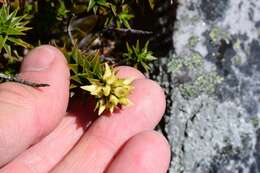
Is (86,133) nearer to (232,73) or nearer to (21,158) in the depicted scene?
(21,158)

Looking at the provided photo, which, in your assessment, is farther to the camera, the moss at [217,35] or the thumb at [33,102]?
the moss at [217,35]

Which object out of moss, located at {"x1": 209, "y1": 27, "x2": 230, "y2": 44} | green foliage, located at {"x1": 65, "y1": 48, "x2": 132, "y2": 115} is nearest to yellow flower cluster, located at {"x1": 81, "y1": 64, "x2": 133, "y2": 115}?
green foliage, located at {"x1": 65, "y1": 48, "x2": 132, "y2": 115}

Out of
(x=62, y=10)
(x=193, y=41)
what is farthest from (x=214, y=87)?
(x=62, y=10)

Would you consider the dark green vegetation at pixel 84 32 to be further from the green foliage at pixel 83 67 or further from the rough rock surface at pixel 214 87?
the rough rock surface at pixel 214 87

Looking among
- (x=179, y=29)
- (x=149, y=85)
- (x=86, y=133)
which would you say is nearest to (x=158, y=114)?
(x=149, y=85)

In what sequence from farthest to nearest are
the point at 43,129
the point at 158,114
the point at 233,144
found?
the point at 233,144, the point at 158,114, the point at 43,129

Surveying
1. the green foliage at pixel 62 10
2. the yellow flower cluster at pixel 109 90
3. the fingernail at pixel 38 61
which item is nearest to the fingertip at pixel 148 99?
the yellow flower cluster at pixel 109 90
